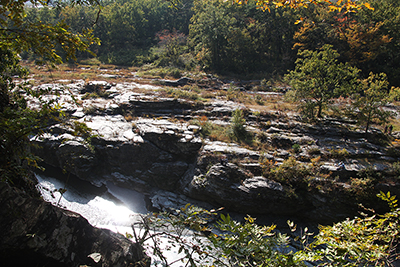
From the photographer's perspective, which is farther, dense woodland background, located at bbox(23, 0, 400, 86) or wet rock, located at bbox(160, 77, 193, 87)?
dense woodland background, located at bbox(23, 0, 400, 86)

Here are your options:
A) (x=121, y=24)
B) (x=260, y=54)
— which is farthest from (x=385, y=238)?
(x=121, y=24)

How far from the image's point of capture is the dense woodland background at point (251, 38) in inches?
1009

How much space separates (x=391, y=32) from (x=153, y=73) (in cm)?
3135

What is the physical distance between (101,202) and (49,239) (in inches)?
392

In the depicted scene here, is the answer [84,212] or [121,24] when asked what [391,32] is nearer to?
[84,212]

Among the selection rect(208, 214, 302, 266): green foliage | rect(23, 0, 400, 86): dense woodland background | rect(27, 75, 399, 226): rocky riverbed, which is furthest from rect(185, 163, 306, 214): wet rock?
rect(23, 0, 400, 86): dense woodland background

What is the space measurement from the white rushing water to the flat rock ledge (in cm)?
745

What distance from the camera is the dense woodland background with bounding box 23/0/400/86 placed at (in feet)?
84.1

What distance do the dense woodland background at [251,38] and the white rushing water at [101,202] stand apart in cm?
1502

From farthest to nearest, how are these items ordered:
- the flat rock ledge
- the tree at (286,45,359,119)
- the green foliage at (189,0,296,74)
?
the green foliage at (189,0,296,74)
the tree at (286,45,359,119)
the flat rock ledge

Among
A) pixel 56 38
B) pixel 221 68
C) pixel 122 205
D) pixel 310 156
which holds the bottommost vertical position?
pixel 122 205

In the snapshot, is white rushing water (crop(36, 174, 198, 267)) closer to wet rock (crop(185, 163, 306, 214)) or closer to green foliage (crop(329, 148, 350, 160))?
wet rock (crop(185, 163, 306, 214))

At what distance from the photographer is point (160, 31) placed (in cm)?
5197

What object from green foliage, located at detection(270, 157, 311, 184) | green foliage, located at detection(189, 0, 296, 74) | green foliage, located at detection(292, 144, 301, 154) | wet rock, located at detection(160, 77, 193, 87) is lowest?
green foliage, located at detection(270, 157, 311, 184)
